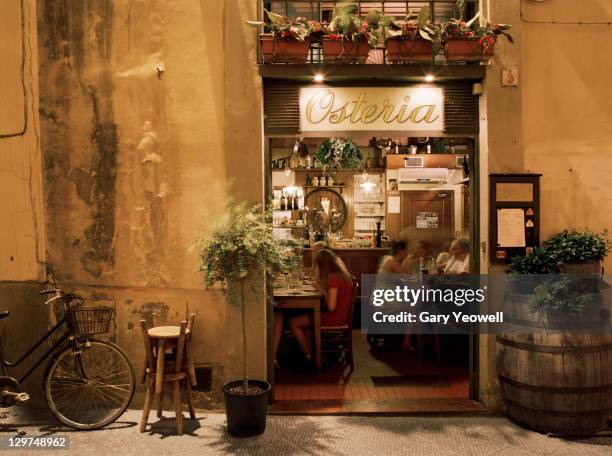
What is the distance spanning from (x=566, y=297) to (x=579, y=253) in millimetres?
492

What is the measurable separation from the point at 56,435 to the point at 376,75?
4.40m

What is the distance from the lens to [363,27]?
5.00 meters

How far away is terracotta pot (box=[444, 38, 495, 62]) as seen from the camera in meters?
5.00

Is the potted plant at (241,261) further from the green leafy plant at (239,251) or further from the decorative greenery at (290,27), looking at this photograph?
the decorative greenery at (290,27)

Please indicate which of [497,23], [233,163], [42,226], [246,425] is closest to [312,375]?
[246,425]

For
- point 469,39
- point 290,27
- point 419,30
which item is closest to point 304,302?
point 290,27

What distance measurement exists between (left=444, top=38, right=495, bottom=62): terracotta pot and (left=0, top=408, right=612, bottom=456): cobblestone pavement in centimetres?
340

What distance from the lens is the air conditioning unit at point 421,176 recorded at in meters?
12.4

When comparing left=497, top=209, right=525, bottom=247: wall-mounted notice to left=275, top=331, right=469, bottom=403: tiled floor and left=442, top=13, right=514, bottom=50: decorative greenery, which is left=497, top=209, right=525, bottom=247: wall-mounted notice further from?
left=275, top=331, right=469, bottom=403: tiled floor

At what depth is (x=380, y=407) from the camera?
5301 mm

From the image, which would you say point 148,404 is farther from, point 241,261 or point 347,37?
point 347,37

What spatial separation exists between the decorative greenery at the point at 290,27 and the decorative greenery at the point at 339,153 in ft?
16.5

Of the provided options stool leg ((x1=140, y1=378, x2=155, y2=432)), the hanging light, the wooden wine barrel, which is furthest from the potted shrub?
the hanging light

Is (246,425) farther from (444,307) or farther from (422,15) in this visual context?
(422,15)
